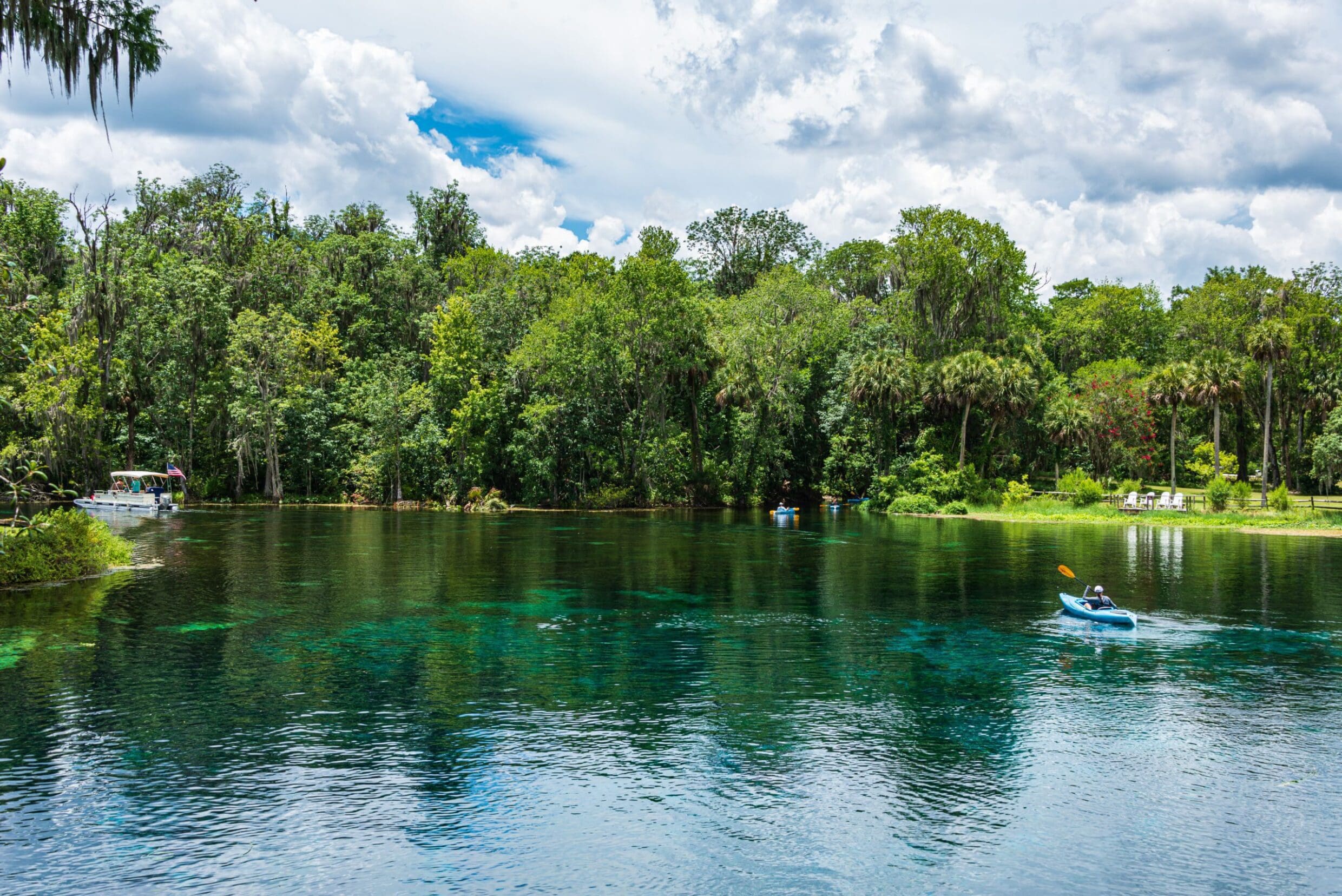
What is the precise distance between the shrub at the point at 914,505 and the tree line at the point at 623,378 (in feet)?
10.9

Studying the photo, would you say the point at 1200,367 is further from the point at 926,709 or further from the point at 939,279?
the point at 926,709

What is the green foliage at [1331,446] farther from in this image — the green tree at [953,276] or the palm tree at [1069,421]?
the green tree at [953,276]

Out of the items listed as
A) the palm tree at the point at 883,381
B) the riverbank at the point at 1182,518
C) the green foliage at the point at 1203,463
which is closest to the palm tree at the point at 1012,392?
the palm tree at the point at 883,381

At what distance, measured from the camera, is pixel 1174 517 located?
2445 inches

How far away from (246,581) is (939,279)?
62.4 m

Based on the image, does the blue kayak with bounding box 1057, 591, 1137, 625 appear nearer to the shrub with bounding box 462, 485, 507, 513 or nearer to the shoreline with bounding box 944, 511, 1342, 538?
the shoreline with bounding box 944, 511, 1342, 538

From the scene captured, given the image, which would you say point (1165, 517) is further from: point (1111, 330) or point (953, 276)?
→ point (1111, 330)

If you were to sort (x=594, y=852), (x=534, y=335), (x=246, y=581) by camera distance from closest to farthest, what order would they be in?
(x=594, y=852)
(x=246, y=581)
(x=534, y=335)

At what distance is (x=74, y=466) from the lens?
7094cm

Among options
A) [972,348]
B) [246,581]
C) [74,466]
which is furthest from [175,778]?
[972,348]

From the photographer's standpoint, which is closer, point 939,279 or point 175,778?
point 175,778

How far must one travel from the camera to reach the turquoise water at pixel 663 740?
1166cm

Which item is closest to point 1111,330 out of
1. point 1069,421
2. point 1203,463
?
point 1203,463

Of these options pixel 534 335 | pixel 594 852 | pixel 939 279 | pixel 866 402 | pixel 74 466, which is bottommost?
pixel 594 852
